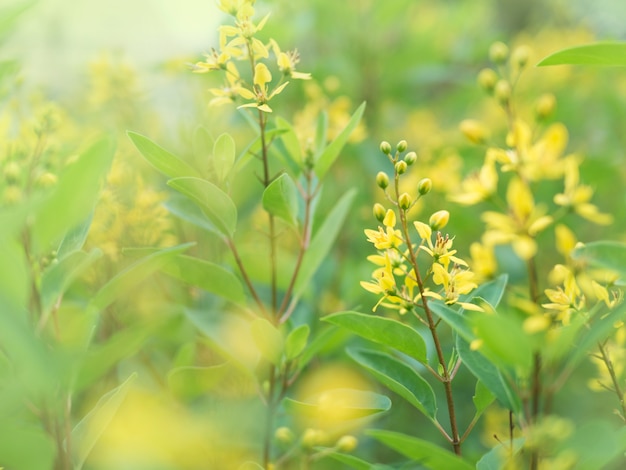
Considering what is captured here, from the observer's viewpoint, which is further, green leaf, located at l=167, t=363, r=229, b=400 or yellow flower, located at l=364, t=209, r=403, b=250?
green leaf, located at l=167, t=363, r=229, b=400

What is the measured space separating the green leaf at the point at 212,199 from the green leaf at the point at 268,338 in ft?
0.35

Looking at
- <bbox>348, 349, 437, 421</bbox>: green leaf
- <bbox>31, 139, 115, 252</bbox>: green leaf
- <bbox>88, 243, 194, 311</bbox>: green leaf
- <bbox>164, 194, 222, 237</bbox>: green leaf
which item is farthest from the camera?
<bbox>164, 194, 222, 237</bbox>: green leaf

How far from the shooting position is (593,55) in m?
0.60

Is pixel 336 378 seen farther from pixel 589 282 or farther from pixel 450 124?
pixel 450 124

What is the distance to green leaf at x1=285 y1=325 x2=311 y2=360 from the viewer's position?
0.67 metres

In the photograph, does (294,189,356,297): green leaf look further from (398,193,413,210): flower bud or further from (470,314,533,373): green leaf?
(470,314,533,373): green leaf

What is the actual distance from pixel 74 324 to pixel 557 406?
3.75 ft

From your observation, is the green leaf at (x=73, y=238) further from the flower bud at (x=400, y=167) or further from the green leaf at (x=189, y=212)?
the flower bud at (x=400, y=167)

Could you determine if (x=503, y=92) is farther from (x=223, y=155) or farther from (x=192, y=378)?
(x=192, y=378)

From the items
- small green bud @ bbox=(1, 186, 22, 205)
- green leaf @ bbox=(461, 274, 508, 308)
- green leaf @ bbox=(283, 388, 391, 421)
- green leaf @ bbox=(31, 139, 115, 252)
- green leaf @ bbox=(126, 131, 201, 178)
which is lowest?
green leaf @ bbox=(283, 388, 391, 421)

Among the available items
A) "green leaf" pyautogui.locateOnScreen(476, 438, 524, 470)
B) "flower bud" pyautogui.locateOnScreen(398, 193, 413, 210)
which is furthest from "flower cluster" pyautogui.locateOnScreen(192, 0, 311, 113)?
"green leaf" pyautogui.locateOnScreen(476, 438, 524, 470)

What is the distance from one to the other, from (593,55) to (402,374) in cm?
35

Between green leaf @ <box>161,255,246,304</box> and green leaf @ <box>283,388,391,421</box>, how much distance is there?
0.14 m

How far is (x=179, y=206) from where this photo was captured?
0.77 m
